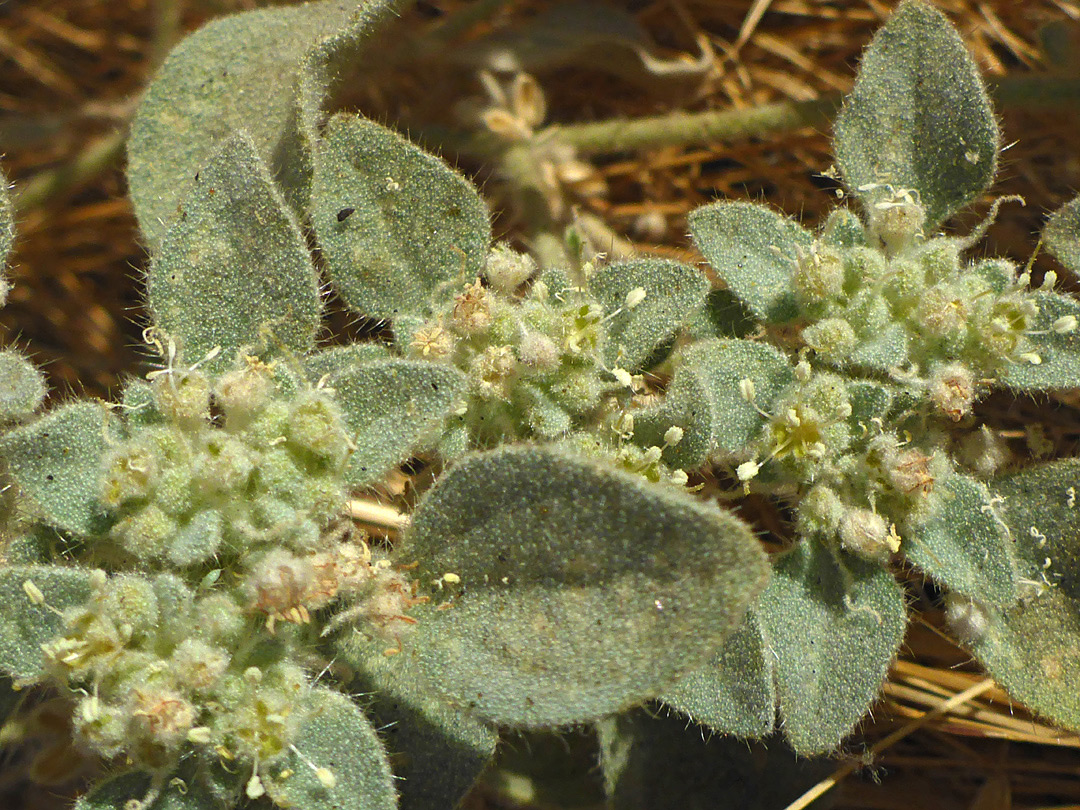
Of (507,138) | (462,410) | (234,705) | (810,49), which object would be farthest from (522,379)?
(810,49)

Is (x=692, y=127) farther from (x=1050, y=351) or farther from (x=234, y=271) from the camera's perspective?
(x=234, y=271)

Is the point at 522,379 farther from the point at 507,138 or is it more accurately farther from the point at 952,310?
the point at 507,138

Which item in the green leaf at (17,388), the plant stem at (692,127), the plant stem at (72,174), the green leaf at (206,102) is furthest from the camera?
the plant stem at (72,174)

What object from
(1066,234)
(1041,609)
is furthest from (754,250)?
(1041,609)

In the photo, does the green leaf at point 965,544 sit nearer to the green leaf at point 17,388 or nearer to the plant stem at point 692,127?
the plant stem at point 692,127

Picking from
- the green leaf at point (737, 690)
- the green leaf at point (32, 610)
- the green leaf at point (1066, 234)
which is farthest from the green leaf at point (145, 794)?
the green leaf at point (1066, 234)

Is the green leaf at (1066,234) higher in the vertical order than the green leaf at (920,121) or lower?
lower
